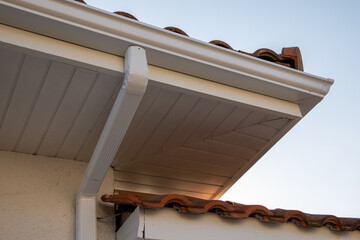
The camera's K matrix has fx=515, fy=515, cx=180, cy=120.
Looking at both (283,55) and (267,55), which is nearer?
(267,55)

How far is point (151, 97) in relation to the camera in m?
3.33

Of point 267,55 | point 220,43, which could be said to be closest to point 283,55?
point 267,55

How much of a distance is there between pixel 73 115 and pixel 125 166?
78 centimetres

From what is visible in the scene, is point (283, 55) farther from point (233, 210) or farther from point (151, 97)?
point (233, 210)

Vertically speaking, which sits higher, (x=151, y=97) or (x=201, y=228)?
(x=151, y=97)

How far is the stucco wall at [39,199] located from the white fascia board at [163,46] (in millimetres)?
1044

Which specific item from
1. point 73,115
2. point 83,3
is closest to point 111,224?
point 73,115

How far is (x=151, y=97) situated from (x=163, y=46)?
0.39 m

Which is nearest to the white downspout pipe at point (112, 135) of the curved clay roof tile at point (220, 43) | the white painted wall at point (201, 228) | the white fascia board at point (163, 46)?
the white fascia board at point (163, 46)

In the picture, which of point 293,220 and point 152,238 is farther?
point 293,220

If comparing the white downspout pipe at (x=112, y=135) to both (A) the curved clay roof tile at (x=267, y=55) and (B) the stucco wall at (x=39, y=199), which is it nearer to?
(B) the stucco wall at (x=39, y=199)

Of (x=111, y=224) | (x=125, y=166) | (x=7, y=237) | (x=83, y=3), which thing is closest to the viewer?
(x=83, y=3)

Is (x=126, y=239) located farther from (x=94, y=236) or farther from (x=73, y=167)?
(x=73, y=167)

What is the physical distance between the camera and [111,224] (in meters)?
3.53
